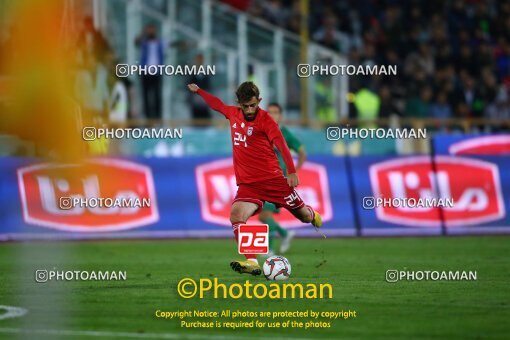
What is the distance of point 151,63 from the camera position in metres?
23.6

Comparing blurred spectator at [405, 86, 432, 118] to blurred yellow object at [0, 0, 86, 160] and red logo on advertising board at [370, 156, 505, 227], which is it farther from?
blurred yellow object at [0, 0, 86, 160]

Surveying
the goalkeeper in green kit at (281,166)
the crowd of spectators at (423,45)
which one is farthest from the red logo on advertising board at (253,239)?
the crowd of spectators at (423,45)

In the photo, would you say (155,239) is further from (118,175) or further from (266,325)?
(266,325)

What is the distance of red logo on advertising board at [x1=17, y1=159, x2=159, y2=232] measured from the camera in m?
19.5

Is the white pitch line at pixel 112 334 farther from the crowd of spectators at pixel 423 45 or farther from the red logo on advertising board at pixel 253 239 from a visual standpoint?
the crowd of spectators at pixel 423 45

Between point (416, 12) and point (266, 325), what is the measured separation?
21839 millimetres

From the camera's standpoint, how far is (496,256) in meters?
17.0

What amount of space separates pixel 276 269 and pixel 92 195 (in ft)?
23.7

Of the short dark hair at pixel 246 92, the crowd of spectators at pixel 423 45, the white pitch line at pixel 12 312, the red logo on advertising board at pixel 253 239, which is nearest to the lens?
the white pitch line at pixel 12 312

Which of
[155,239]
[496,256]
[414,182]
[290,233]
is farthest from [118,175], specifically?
[496,256]

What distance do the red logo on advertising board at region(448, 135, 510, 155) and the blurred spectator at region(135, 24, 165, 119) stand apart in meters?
6.14

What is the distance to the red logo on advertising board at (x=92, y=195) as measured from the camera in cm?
1952

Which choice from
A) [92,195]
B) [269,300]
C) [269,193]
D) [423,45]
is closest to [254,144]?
[269,193]

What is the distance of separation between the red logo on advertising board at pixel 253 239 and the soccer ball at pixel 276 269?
147 mm
